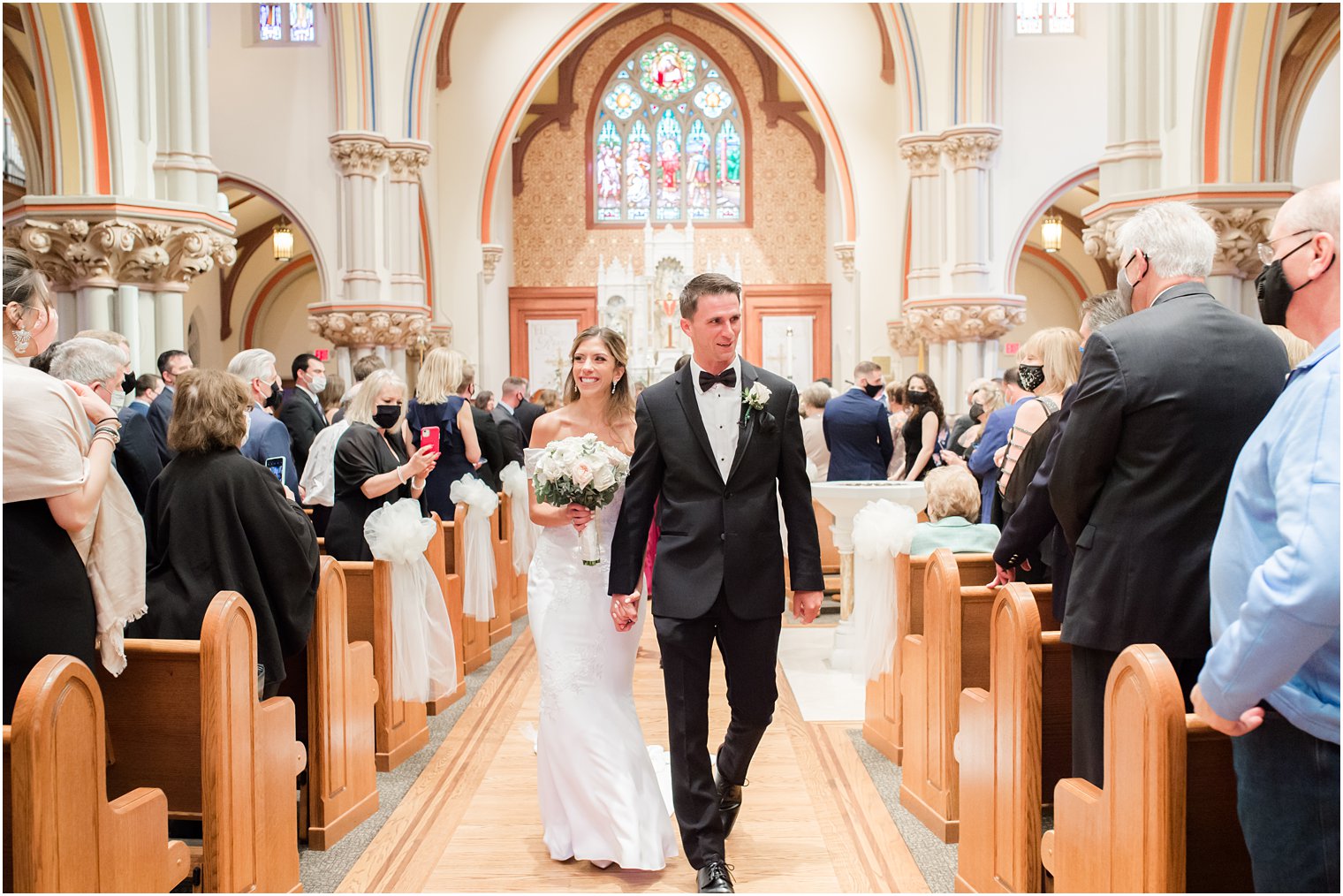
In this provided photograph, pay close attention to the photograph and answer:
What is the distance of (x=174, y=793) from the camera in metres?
3.04

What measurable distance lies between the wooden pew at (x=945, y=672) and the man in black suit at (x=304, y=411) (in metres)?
3.94

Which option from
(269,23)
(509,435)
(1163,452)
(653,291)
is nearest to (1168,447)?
(1163,452)

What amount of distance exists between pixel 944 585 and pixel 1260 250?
195 centimetres

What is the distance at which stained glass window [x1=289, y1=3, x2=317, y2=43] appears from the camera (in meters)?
15.4

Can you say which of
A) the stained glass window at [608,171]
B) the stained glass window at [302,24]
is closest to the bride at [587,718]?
the stained glass window at [302,24]

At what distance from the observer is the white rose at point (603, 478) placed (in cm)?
347

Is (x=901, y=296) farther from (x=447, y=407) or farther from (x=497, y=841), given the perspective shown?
(x=497, y=841)

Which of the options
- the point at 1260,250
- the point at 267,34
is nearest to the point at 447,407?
the point at 1260,250

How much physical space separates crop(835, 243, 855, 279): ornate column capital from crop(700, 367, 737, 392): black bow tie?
48.5ft

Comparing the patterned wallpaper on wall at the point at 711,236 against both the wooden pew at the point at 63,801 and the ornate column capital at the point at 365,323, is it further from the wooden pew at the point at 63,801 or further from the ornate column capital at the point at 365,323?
the wooden pew at the point at 63,801

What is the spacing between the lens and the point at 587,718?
3562 mm

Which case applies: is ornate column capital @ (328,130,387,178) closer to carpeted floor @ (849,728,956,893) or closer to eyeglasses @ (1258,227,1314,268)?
carpeted floor @ (849,728,956,893)

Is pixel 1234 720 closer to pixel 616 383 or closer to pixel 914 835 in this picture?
pixel 914 835

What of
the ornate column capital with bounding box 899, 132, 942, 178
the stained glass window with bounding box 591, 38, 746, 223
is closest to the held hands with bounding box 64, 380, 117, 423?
the ornate column capital with bounding box 899, 132, 942, 178
